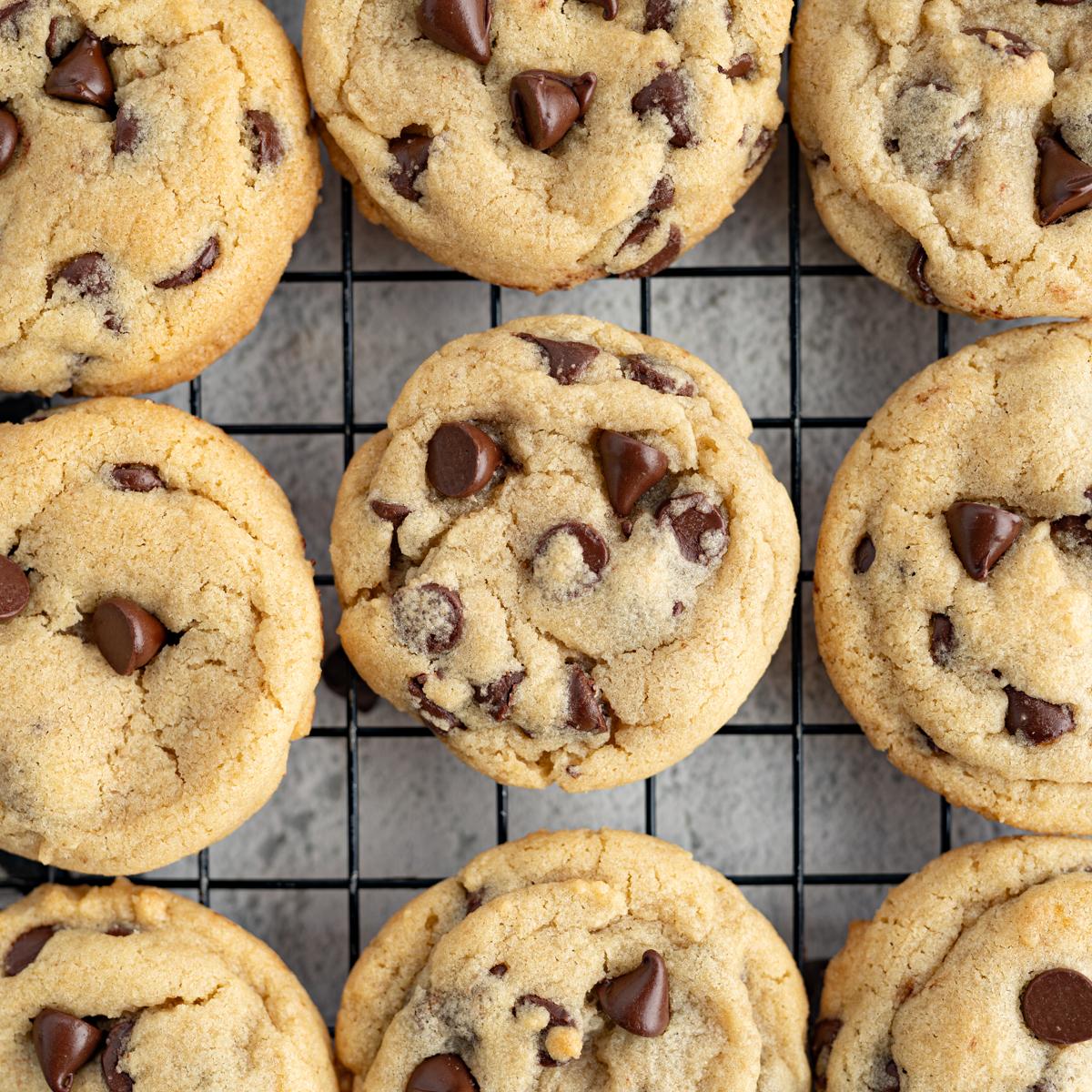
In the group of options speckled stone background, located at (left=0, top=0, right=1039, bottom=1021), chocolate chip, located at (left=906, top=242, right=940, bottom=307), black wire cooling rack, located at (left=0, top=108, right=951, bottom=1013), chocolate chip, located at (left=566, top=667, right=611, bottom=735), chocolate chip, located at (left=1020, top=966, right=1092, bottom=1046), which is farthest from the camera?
speckled stone background, located at (left=0, top=0, right=1039, bottom=1021)

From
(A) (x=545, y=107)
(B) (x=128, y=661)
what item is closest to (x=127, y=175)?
(A) (x=545, y=107)

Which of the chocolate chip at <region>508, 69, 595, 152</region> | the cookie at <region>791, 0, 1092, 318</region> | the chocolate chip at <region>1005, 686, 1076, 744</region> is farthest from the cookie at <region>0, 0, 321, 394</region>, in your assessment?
the chocolate chip at <region>1005, 686, 1076, 744</region>

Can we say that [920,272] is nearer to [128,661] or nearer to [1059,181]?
[1059,181]

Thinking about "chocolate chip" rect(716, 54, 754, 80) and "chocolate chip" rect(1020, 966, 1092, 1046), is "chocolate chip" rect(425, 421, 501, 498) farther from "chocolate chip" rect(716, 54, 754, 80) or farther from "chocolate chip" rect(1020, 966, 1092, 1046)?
"chocolate chip" rect(1020, 966, 1092, 1046)

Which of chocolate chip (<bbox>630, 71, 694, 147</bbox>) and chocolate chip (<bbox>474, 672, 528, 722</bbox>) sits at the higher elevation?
chocolate chip (<bbox>630, 71, 694, 147</bbox>)

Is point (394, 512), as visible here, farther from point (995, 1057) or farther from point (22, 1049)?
point (995, 1057)
